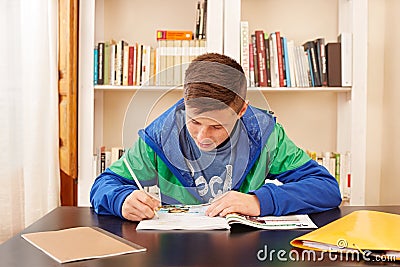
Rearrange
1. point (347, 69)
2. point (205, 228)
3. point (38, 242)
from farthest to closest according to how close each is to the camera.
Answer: point (347, 69) → point (205, 228) → point (38, 242)

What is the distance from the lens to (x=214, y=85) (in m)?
1.37

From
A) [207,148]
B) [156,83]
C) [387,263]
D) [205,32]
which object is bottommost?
[387,263]

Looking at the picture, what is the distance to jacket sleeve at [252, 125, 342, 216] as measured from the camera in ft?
4.70

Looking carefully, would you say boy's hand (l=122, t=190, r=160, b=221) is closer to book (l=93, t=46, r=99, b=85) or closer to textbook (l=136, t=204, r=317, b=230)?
textbook (l=136, t=204, r=317, b=230)

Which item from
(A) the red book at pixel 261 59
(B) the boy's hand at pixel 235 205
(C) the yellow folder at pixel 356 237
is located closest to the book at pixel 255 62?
(A) the red book at pixel 261 59

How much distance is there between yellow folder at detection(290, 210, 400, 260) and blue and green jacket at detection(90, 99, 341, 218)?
217mm

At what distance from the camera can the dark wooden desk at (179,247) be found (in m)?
1.00

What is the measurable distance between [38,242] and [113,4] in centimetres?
215

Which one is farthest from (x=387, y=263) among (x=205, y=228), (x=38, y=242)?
(x=38, y=242)

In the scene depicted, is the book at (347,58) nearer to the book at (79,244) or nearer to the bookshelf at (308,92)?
the bookshelf at (308,92)

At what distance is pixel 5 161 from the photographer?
2.13 metres

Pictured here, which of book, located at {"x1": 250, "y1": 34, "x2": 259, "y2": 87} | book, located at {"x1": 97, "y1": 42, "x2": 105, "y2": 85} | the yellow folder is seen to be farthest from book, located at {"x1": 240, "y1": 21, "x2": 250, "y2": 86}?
the yellow folder

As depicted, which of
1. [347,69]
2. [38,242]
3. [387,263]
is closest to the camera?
[387,263]

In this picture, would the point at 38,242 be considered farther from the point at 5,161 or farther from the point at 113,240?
the point at 5,161
